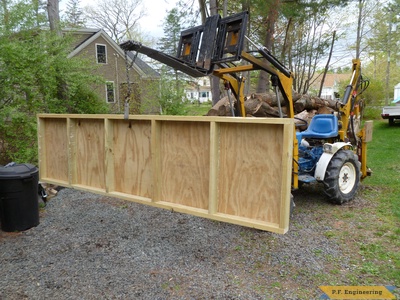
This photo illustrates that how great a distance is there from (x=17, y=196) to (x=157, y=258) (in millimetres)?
2147

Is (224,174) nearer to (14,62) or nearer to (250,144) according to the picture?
(250,144)

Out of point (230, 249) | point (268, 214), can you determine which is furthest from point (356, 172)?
point (268, 214)

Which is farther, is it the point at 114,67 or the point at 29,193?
the point at 114,67

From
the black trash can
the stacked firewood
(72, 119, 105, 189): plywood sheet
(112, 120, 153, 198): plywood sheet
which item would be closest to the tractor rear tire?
the stacked firewood

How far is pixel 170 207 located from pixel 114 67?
60.4 feet

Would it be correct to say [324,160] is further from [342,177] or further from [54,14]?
[54,14]

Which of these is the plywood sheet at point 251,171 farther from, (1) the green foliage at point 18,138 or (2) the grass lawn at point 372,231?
(1) the green foliage at point 18,138

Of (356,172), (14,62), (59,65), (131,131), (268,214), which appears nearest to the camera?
(268,214)

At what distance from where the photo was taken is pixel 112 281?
3.05 meters

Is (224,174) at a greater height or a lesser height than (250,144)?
lesser

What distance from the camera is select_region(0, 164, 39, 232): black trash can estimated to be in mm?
4207

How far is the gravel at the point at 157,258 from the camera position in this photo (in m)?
2.90

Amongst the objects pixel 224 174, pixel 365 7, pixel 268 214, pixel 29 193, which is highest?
pixel 365 7

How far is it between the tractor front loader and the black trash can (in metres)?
2.37
